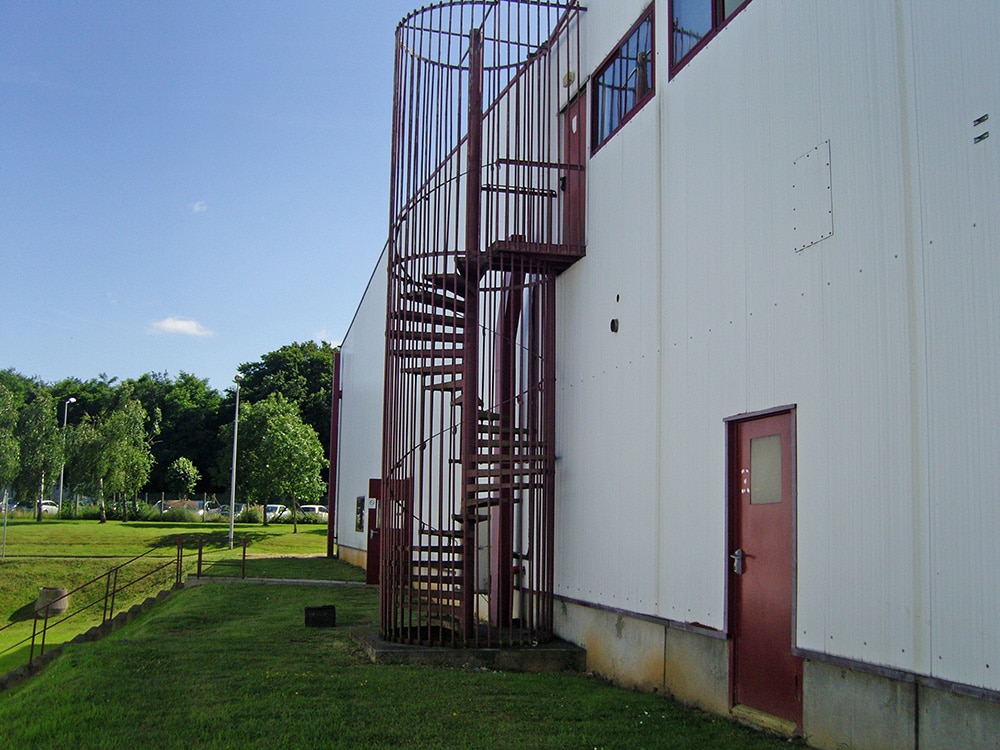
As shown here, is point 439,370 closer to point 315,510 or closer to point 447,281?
point 447,281

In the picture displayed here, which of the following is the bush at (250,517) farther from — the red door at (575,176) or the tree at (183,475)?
the red door at (575,176)

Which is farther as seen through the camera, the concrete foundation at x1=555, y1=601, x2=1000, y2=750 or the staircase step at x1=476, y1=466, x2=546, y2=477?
the staircase step at x1=476, y1=466, x2=546, y2=477

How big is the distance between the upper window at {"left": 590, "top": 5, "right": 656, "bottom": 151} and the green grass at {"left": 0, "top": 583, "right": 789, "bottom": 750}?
543 cm

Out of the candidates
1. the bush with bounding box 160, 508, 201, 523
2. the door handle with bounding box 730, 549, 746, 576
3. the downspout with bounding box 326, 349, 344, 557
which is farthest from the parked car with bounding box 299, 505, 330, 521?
the door handle with bounding box 730, 549, 746, 576

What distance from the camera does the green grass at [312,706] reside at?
6062mm

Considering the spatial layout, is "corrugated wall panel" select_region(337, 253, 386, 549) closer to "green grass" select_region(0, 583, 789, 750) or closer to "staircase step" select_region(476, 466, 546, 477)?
"staircase step" select_region(476, 466, 546, 477)

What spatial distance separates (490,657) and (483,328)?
11.4 feet

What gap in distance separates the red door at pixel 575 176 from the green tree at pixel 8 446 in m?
36.4

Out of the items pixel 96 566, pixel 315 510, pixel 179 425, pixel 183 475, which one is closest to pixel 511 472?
pixel 96 566

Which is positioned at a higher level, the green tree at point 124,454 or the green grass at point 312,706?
the green tree at point 124,454

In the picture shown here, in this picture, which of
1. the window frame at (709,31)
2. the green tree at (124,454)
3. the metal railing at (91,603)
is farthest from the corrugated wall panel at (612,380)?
the green tree at (124,454)

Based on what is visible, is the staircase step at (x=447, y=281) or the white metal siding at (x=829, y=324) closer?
the white metal siding at (x=829, y=324)

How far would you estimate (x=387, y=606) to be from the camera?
9969 mm

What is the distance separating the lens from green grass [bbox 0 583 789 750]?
606 centimetres
